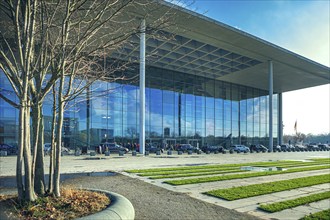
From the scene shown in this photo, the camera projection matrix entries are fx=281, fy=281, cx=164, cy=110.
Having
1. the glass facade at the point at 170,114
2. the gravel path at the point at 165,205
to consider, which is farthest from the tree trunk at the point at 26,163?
the glass facade at the point at 170,114

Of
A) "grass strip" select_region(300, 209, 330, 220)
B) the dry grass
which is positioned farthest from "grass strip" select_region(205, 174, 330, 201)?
the dry grass

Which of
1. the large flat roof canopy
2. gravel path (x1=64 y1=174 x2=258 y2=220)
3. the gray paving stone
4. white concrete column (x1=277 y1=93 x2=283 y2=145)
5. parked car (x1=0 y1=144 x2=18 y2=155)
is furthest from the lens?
white concrete column (x1=277 y1=93 x2=283 y2=145)

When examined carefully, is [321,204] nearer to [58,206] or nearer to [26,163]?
[58,206]

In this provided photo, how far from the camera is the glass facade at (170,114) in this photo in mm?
38906

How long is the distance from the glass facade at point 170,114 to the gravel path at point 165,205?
77.9ft

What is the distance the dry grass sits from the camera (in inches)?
201

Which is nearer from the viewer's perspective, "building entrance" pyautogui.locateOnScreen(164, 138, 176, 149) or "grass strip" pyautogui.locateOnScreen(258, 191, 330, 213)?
"grass strip" pyautogui.locateOnScreen(258, 191, 330, 213)

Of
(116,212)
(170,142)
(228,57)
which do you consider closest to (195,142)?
(170,142)

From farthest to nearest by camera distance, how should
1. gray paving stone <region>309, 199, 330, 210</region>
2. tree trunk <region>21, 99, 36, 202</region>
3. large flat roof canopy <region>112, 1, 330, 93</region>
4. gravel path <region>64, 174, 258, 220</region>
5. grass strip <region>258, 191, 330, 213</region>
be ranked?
large flat roof canopy <region>112, 1, 330, 93</region> → gray paving stone <region>309, 199, 330, 210</region> → grass strip <region>258, 191, 330, 213</region> → gravel path <region>64, 174, 258, 220</region> → tree trunk <region>21, 99, 36, 202</region>

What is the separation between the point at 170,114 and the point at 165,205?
41.4m

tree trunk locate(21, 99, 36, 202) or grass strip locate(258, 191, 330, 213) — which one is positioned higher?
tree trunk locate(21, 99, 36, 202)

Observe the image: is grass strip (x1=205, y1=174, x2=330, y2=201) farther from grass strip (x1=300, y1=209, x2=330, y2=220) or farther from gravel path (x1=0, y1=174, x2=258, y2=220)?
grass strip (x1=300, y1=209, x2=330, y2=220)

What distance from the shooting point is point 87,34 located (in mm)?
6402

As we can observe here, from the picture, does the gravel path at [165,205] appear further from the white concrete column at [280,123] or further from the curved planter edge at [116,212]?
the white concrete column at [280,123]
